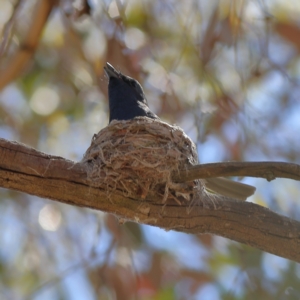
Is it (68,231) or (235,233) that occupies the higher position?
(68,231)

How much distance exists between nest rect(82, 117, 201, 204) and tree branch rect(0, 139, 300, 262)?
0.05 meters

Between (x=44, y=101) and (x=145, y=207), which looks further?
(x=44, y=101)

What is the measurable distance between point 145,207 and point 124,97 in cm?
168

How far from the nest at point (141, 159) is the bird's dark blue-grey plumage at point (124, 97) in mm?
979

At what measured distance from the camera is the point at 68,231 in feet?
16.1

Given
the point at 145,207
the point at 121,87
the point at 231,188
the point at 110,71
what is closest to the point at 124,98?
the point at 121,87

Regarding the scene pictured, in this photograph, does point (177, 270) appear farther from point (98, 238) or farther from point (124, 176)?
point (124, 176)

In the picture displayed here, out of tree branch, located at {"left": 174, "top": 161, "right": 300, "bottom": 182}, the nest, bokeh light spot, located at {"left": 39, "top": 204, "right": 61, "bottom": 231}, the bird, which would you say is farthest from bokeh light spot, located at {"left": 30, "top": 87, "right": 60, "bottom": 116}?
tree branch, located at {"left": 174, "top": 161, "right": 300, "bottom": 182}

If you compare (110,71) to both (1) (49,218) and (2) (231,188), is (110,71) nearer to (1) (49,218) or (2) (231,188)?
(2) (231,188)

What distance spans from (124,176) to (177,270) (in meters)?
2.31

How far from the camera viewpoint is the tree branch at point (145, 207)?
2.15 metres

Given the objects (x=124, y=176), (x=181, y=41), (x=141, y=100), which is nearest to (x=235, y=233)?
(x=124, y=176)

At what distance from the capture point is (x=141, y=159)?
2488 millimetres

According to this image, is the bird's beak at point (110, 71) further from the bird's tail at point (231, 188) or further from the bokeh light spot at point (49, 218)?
the bokeh light spot at point (49, 218)
